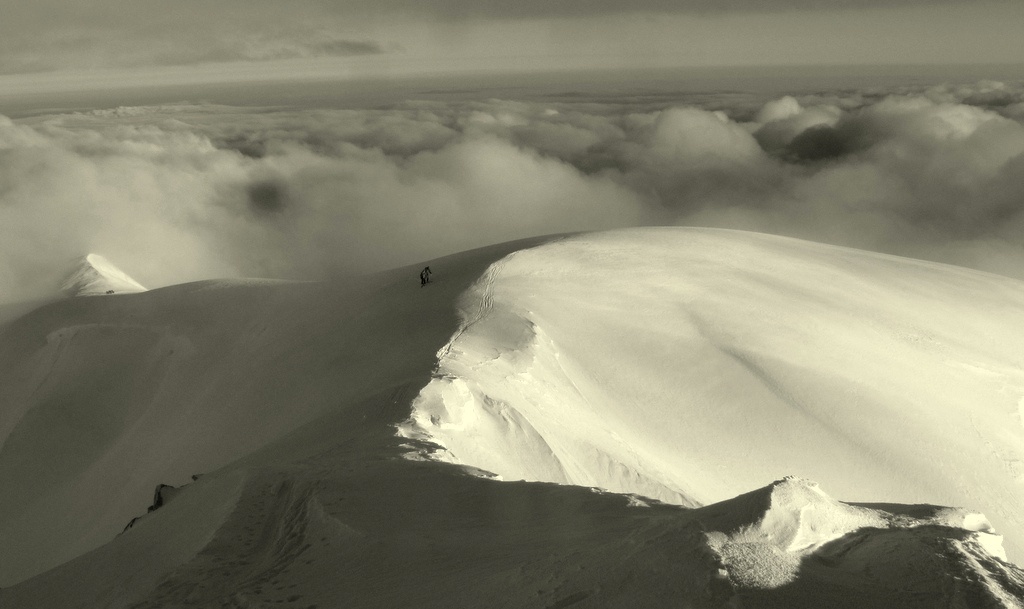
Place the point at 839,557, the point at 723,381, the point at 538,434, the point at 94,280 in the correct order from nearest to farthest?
the point at 839,557 → the point at 538,434 → the point at 723,381 → the point at 94,280

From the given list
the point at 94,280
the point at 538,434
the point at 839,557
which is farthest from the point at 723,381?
the point at 94,280

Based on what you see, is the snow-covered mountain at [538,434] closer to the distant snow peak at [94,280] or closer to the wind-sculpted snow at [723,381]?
the wind-sculpted snow at [723,381]

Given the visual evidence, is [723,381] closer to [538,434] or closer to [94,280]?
[538,434]

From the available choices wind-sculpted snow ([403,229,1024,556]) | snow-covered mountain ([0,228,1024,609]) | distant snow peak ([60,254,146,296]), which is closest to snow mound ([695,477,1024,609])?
snow-covered mountain ([0,228,1024,609])

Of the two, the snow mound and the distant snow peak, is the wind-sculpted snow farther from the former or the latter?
the distant snow peak

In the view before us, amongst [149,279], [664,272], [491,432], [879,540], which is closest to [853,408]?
[664,272]

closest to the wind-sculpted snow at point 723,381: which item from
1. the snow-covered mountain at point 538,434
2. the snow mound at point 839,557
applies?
the snow-covered mountain at point 538,434
